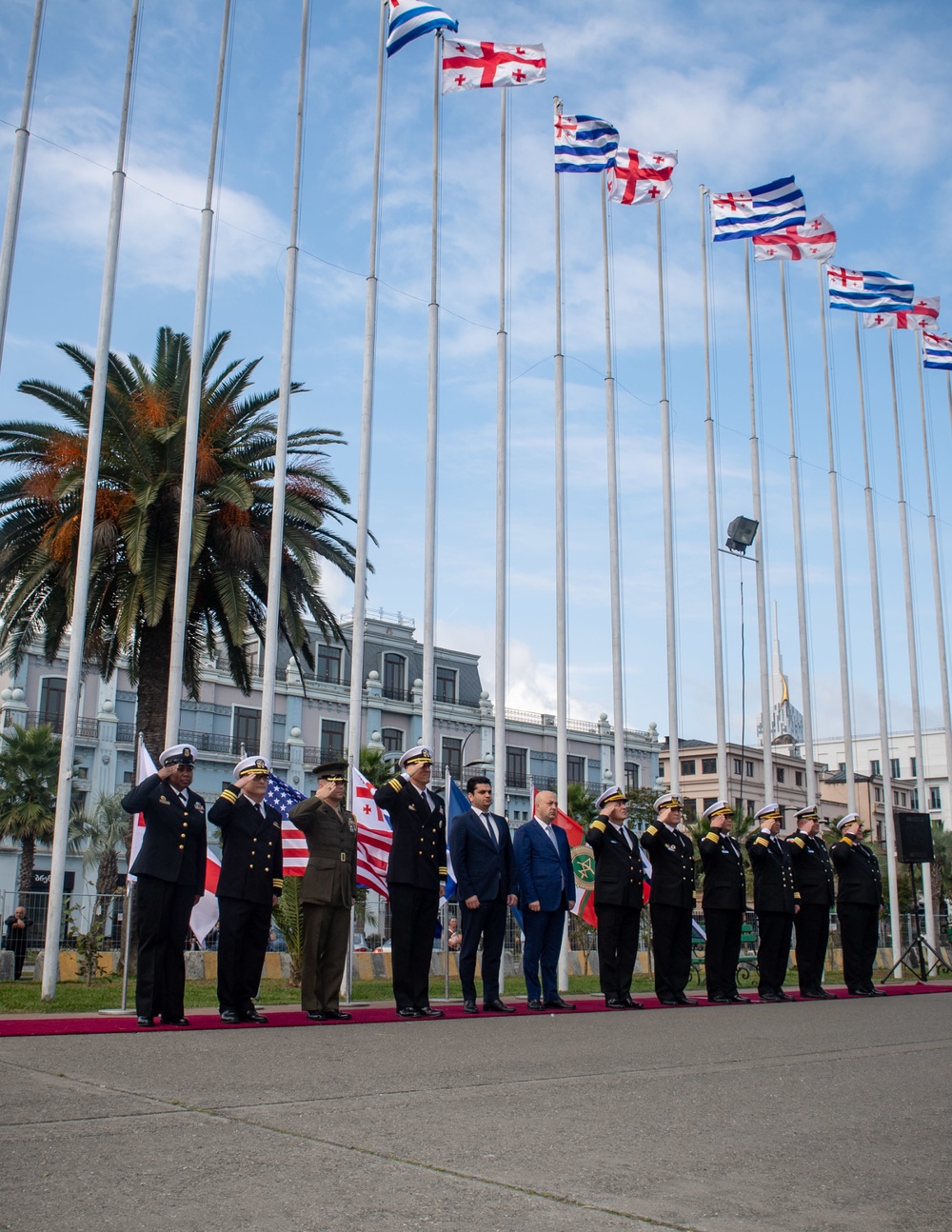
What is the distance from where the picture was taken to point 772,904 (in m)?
12.9

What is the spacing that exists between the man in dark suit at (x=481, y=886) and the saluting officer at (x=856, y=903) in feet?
16.9

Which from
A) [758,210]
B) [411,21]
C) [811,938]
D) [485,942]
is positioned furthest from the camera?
[758,210]

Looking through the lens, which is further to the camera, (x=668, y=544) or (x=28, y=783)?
(x=28, y=783)

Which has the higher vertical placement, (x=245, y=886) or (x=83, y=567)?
(x=83, y=567)

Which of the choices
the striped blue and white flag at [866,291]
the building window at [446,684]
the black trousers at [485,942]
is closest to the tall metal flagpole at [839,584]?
the striped blue and white flag at [866,291]

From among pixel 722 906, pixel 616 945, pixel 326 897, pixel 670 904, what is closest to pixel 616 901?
pixel 616 945

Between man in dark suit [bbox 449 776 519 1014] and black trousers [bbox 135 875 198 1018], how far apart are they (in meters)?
2.46

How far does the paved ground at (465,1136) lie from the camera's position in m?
3.28

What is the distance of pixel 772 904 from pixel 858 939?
5.88 feet

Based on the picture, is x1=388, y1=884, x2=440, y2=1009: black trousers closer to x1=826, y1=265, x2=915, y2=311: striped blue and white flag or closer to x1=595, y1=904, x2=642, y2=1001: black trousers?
x1=595, y1=904, x2=642, y2=1001: black trousers

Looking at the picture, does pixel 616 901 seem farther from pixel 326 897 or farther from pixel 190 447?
pixel 190 447

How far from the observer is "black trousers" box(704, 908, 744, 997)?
12.4 metres

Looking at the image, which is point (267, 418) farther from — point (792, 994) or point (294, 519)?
point (792, 994)

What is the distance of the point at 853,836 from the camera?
560 inches
